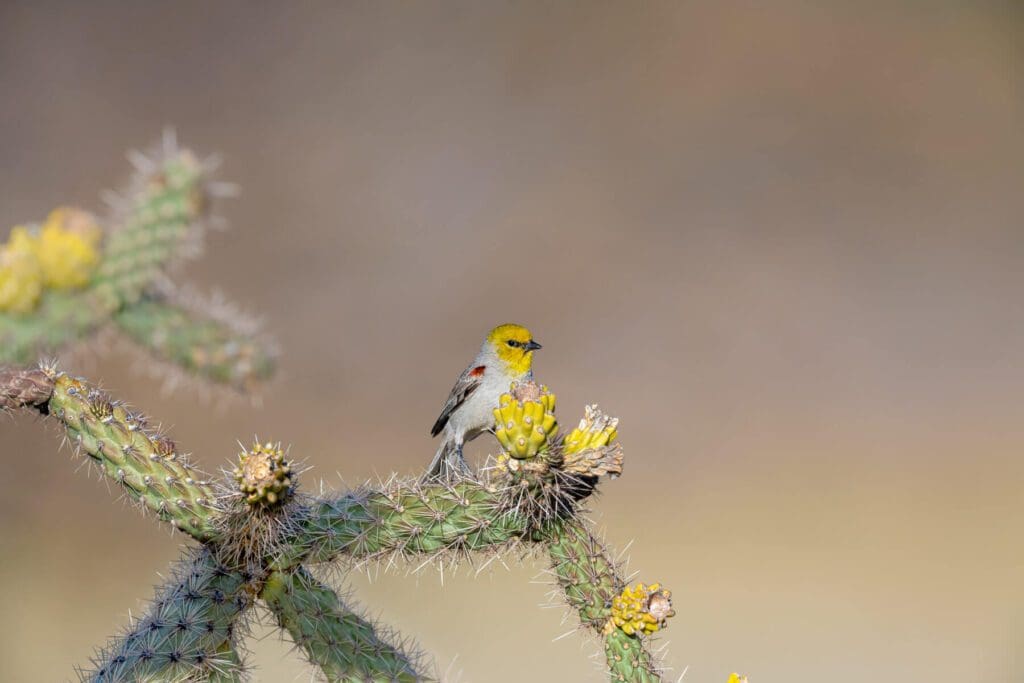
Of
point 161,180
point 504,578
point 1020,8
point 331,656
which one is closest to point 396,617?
point 504,578

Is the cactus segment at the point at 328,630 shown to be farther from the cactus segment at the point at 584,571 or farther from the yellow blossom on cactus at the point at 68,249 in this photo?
the yellow blossom on cactus at the point at 68,249

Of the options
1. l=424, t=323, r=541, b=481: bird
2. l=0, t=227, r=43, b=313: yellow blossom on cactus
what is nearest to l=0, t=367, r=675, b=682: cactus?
l=424, t=323, r=541, b=481: bird

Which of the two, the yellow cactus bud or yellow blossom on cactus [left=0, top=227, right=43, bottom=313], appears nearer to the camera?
the yellow cactus bud

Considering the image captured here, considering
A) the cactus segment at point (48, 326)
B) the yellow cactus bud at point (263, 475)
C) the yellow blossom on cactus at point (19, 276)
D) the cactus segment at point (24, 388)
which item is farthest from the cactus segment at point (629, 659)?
the yellow blossom on cactus at point (19, 276)

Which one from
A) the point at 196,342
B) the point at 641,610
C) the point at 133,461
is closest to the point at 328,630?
the point at 133,461

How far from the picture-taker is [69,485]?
6.32m

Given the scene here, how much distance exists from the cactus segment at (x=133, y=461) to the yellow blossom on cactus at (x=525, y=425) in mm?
591

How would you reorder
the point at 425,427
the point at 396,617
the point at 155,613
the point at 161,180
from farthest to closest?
the point at 425,427 → the point at 396,617 → the point at 161,180 → the point at 155,613

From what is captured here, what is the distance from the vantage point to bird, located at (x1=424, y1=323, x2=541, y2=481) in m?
3.10

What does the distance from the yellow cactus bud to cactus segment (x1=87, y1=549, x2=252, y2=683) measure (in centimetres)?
23

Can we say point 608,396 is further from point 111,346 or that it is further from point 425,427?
point 111,346

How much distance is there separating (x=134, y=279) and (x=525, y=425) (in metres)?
1.82

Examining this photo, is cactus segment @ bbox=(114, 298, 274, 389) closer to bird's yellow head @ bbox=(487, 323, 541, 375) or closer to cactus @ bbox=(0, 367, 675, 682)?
bird's yellow head @ bbox=(487, 323, 541, 375)

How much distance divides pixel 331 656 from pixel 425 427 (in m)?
4.89
